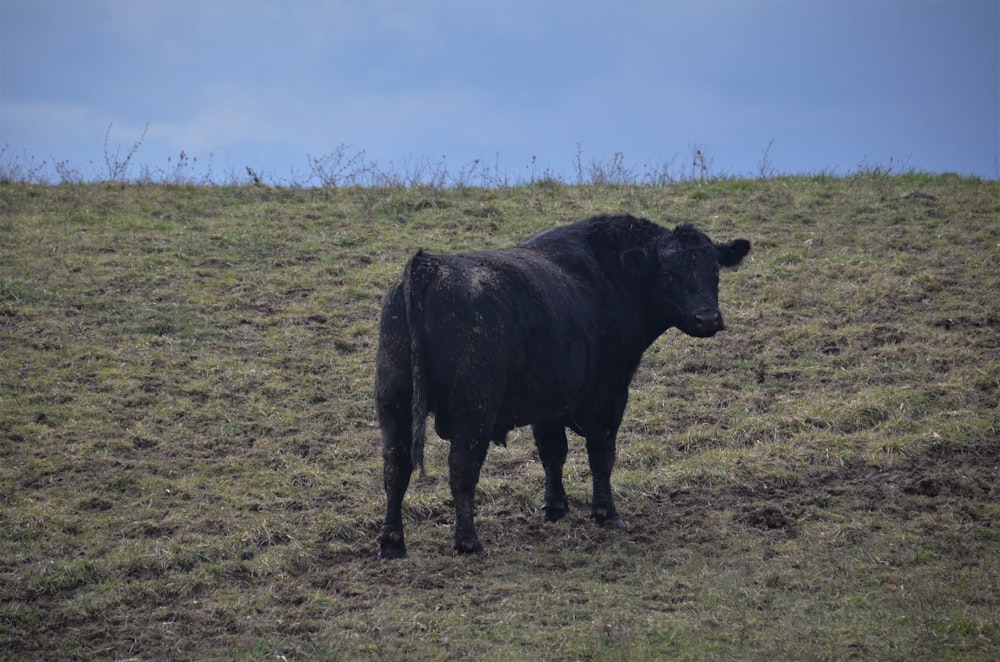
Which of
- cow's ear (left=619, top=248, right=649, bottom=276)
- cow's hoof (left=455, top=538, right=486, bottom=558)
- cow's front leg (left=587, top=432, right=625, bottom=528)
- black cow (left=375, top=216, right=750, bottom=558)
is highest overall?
cow's ear (left=619, top=248, right=649, bottom=276)

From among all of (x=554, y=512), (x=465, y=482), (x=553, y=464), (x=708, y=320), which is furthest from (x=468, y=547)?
(x=708, y=320)

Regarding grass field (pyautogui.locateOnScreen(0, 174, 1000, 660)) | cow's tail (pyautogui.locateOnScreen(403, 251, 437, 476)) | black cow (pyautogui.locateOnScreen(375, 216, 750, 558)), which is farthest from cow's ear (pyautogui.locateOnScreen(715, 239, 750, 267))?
cow's tail (pyautogui.locateOnScreen(403, 251, 437, 476))

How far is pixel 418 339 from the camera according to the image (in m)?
7.71

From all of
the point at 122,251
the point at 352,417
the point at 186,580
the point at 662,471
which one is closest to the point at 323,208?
the point at 122,251

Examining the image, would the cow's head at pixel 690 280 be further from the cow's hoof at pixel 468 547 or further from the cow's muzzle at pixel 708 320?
the cow's hoof at pixel 468 547

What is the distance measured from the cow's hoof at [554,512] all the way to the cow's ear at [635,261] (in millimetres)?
2278

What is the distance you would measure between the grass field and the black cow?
2.08 ft

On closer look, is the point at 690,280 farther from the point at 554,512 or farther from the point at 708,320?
the point at 554,512

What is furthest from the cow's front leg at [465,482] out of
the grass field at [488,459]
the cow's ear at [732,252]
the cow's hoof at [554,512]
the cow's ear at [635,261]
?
the cow's ear at [732,252]

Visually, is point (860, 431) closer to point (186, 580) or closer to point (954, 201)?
point (186, 580)

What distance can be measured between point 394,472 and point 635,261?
3214mm

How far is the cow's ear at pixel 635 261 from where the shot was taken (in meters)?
9.54

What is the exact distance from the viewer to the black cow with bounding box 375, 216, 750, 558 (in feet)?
25.5

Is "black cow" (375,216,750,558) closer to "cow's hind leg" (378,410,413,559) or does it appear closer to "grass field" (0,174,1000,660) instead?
"cow's hind leg" (378,410,413,559)
